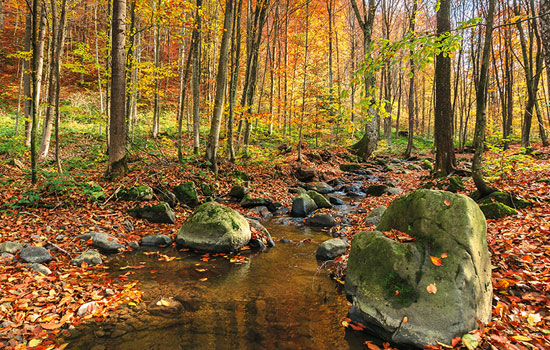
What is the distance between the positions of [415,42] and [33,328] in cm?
500

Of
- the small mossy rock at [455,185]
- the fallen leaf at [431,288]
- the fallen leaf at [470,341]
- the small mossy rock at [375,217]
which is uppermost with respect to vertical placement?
the small mossy rock at [455,185]

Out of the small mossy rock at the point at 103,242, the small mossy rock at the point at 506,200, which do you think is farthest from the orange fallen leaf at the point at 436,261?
the small mossy rock at the point at 103,242

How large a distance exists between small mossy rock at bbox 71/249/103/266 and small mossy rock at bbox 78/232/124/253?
43 centimetres

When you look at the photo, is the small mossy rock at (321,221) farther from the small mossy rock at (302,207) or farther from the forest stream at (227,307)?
the forest stream at (227,307)

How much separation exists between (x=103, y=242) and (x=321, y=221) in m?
5.29

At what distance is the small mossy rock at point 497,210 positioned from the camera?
5336 mm

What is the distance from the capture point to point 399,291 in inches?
124

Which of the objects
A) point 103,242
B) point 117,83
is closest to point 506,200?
point 103,242

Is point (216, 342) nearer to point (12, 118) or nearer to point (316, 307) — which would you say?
point (316, 307)

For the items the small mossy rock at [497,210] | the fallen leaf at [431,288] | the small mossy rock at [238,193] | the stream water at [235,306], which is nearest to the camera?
the fallen leaf at [431,288]

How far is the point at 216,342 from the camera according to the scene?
10.3 ft

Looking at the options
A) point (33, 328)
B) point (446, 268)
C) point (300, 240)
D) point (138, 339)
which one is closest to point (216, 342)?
point (138, 339)

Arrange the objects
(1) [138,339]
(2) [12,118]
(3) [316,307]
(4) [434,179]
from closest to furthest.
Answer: (1) [138,339] < (3) [316,307] < (4) [434,179] < (2) [12,118]

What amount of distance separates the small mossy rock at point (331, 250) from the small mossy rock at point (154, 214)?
411 centimetres
